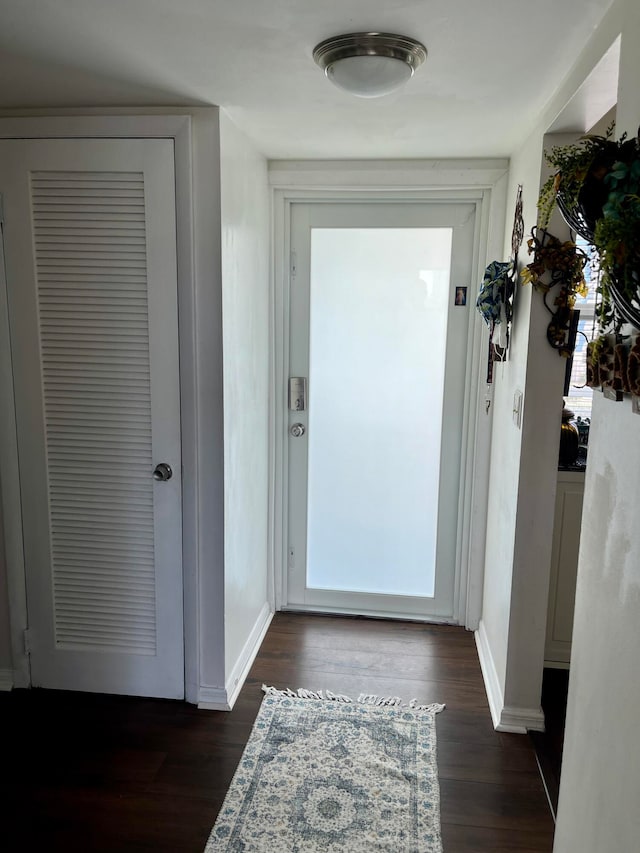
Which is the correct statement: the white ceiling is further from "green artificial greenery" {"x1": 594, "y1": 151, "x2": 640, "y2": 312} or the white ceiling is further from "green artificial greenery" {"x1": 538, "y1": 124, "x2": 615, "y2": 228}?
"green artificial greenery" {"x1": 594, "y1": 151, "x2": 640, "y2": 312}

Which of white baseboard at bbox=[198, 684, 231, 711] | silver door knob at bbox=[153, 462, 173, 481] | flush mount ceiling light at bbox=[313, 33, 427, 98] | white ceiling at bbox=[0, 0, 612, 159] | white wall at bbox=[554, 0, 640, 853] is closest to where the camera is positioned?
white wall at bbox=[554, 0, 640, 853]

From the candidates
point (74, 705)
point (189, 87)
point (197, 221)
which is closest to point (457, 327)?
point (197, 221)

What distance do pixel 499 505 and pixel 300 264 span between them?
1477 mm

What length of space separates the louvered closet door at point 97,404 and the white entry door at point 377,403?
0.96 m

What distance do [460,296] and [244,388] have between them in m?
1.16

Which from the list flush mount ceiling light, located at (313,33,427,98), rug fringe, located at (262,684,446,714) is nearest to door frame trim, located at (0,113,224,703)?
rug fringe, located at (262,684,446,714)

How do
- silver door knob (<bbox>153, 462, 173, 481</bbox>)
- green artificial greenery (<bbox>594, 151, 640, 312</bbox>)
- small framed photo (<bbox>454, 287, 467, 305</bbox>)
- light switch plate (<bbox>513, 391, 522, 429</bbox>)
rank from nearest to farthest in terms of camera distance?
green artificial greenery (<bbox>594, 151, 640, 312</bbox>)
light switch plate (<bbox>513, 391, 522, 429</bbox>)
silver door knob (<bbox>153, 462, 173, 481</bbox>)
small framed photo (<bbox>454, 287, 467, 305</bbox>)

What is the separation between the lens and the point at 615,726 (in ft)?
4.05

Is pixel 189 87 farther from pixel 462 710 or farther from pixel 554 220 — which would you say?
pixel 462 710

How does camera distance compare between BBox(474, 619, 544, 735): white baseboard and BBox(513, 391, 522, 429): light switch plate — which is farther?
BBox(474, 619, 544, 735): white baseboard

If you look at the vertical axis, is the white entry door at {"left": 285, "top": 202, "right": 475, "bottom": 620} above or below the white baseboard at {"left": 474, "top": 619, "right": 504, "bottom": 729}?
above

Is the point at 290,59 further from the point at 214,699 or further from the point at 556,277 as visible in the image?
the point at 214,699

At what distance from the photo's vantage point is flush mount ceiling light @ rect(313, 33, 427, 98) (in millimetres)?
1586

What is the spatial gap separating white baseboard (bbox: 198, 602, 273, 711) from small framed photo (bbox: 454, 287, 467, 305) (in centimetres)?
181
